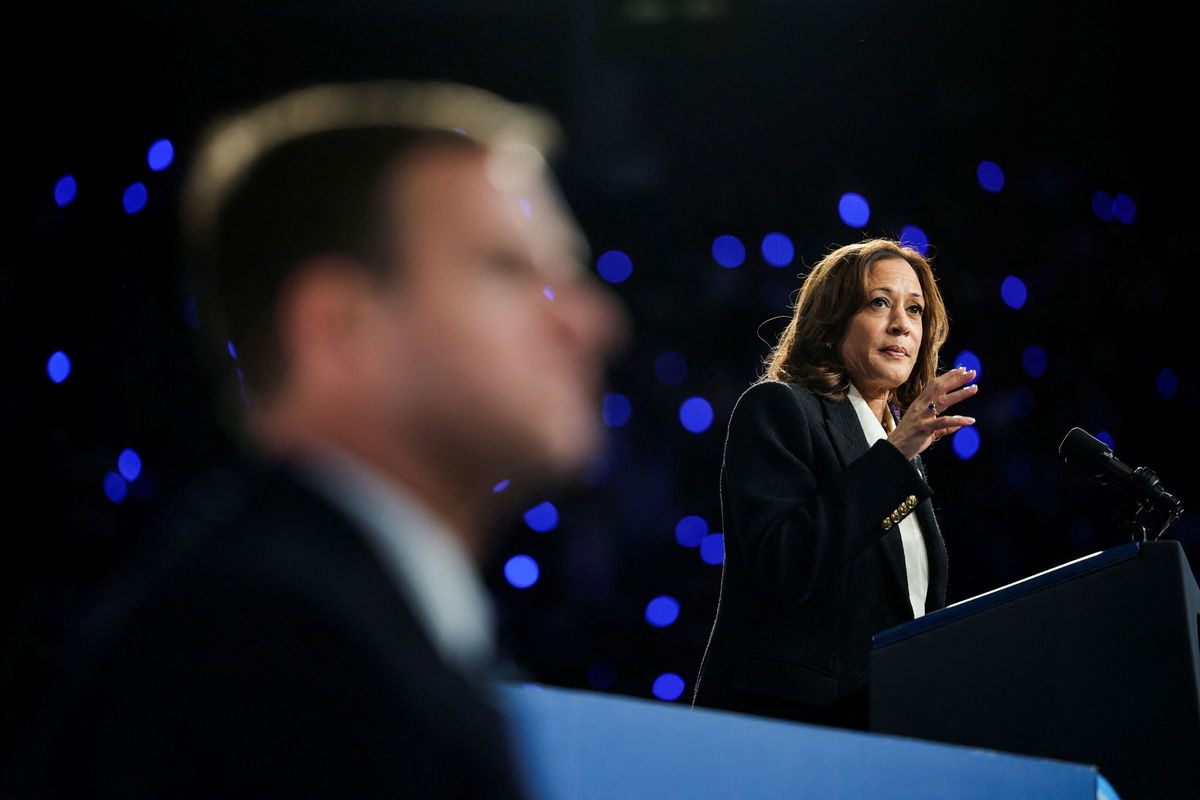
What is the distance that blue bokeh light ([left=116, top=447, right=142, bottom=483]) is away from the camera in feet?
11.3

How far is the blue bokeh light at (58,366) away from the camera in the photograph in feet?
11.3

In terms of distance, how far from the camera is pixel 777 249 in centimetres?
349

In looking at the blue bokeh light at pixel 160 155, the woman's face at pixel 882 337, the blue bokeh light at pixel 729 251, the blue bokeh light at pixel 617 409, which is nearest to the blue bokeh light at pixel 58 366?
the blue bokeh light at pixel 160 155

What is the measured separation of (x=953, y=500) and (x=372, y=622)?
3202 millimetres

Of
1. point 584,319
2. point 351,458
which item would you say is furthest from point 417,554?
point 584,319

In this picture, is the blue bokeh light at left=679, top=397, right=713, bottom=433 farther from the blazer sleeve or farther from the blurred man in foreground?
the blurred man in foreground

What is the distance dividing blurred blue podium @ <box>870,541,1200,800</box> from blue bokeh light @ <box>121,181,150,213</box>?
9.40ft

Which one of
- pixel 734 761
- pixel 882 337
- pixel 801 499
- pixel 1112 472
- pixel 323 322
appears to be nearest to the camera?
pixel 323 322

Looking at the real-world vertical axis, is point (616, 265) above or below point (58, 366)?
above

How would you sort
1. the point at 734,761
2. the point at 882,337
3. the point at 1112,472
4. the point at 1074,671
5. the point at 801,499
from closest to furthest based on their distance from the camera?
the point at 734,761 → the point at 1074,671 → the point at 1112,472 → the point at 801,499 → the point at 882,337

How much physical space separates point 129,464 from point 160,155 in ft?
3.20

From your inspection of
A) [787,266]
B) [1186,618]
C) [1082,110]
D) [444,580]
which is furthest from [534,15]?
[444,580]

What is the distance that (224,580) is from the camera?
1.33 feet

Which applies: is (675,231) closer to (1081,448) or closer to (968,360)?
(968,360)
